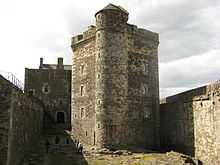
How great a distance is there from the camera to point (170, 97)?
3247 cm

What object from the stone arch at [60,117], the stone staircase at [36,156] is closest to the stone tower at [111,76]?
the stone staircase at [36,156]

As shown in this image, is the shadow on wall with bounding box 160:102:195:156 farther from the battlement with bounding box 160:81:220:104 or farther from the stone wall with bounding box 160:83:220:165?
the battlement with bounding box 160:81:220:104

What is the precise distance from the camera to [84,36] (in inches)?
1266

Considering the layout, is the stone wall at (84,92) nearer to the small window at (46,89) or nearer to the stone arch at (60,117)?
the stone arch at (60,117)

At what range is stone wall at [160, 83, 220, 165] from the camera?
2147 centimetres

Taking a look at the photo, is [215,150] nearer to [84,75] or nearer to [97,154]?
[97,154]

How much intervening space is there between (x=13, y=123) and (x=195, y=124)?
1300 cm

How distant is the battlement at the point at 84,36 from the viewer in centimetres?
3112

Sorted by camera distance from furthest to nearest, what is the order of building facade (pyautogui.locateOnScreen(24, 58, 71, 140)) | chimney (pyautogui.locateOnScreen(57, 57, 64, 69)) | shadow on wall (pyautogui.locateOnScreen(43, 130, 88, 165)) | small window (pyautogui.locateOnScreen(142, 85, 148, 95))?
chimney (pyautogui.locateOnScreen(57, 57, 64, 69)), building facade (pyautogui.locateOnScreen(24, 58, 71, 140)), small window (pyautogui.locateOnScreen(142, 85, 148, 95)), shadow on wall (pyautogui.locateOnScreen(43, 130, 88, 165))

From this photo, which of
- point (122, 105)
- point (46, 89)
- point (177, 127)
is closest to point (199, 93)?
point (177, 127)

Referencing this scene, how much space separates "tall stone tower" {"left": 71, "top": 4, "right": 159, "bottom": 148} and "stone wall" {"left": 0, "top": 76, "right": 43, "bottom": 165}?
6057 mm

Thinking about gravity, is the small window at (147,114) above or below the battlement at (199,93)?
below

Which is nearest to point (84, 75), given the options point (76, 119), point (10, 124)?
point (76, 119)

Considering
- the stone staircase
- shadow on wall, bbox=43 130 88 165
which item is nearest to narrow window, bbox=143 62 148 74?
shadow on wall, bbox=43 130 88 165
